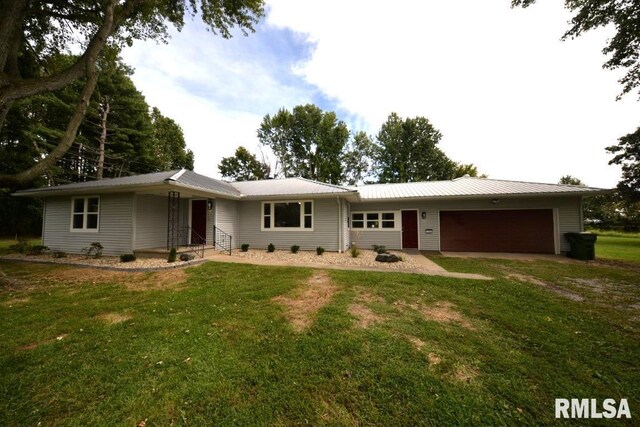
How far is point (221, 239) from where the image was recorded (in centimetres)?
1045

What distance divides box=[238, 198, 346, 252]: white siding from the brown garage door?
5.80 m

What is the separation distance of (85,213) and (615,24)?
19957 mm

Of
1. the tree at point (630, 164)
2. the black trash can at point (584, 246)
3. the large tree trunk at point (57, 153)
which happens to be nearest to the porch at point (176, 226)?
the large tree trunk at point (57, 153)

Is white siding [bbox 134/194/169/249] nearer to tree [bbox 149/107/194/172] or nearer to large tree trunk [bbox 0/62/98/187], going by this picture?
large tree trunk [bbox 0/62/98/187]

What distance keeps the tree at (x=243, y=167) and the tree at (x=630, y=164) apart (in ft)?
99.5

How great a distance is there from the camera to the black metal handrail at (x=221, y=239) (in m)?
10.2

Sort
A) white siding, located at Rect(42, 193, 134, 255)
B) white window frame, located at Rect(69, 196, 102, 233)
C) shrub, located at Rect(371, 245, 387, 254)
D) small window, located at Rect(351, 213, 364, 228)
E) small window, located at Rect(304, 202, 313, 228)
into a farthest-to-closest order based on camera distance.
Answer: small window, located at Rect(351, 213, 364, 228) < small window, located at Rect(304, 202, 313, 228) < shrub, located at Rect(371, 245, 387, 254) < white window frame, located at Rect(69, 196, 102, 233) < white siding, located at Rect(42, 193, 134, 255)

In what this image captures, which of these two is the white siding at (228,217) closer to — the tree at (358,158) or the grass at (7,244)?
the grass at (7,244)

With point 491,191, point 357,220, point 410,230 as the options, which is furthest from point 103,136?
point 491,191

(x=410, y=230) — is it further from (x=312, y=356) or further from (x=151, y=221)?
(x=151, y=221)

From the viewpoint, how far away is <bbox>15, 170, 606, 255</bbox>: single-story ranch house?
9055 millimetres

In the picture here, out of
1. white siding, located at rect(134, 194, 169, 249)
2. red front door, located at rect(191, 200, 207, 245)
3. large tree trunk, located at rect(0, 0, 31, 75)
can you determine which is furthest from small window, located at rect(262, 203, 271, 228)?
large tree trunk, located at rect(0, 0, 31, 75)

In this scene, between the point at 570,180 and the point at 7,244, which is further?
the point at 570,180

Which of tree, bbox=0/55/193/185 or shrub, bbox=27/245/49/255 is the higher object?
tree, bbox=0/55/193/185
